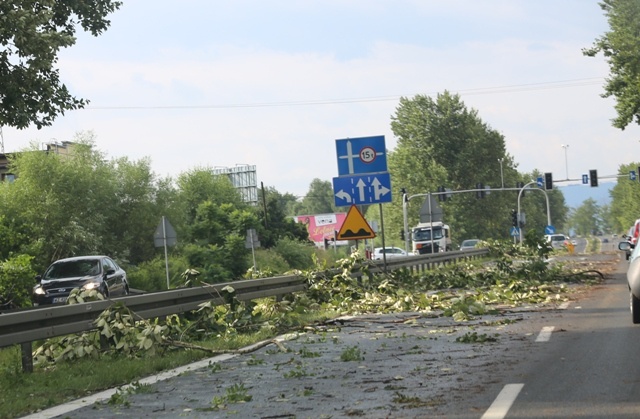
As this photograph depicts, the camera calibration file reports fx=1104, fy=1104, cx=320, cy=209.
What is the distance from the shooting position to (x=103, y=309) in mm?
12938

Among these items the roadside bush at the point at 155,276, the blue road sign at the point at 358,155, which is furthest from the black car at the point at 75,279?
the roadside bush at the point at 155,276

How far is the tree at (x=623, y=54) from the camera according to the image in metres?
49.1

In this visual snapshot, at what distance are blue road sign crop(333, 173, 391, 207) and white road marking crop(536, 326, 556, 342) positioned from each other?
10.9 m

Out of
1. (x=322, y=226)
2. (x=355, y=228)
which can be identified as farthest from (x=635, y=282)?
(x=322, y=226)

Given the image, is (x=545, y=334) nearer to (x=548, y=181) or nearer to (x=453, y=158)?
(x=548, y=181)

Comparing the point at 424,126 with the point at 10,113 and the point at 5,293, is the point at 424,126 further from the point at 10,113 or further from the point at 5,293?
the point at 10,113

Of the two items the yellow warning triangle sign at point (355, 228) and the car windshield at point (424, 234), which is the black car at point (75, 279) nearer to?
the yellow warning triangle sign at point (355, 228)

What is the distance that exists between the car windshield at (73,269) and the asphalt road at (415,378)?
14287mm

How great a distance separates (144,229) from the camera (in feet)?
214

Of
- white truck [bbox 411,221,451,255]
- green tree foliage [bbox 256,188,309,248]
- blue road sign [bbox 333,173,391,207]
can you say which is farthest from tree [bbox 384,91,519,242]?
blue road sign [bbox 333,173,391,207]

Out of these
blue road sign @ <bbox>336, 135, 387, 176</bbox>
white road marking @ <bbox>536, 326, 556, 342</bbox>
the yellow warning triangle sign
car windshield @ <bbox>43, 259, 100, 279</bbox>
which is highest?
blue road sign @ <bbox>336, 135, 387, 176</bbox>

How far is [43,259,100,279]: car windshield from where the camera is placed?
93.0 ft

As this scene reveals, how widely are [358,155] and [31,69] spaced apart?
7676 millimetres

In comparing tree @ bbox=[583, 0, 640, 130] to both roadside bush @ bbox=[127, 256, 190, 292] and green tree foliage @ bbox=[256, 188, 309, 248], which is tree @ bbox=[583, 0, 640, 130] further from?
green tree foliage @ bbox=[256, 188, 309, 248]
